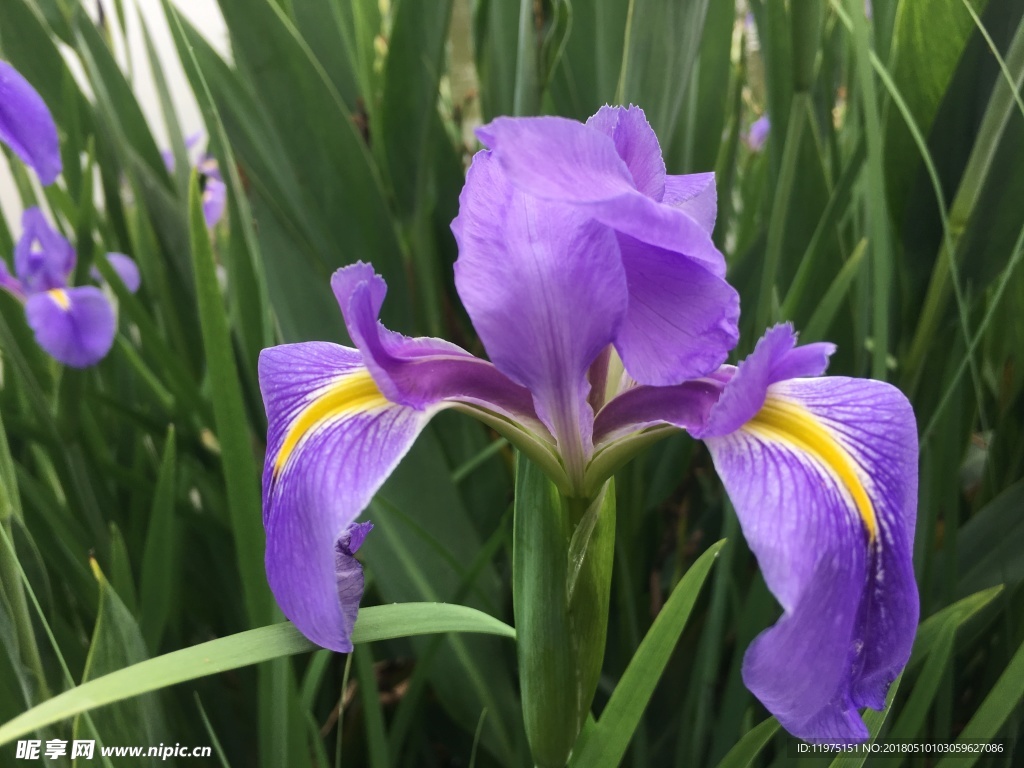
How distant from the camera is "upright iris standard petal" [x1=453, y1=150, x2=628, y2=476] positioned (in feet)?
0.95

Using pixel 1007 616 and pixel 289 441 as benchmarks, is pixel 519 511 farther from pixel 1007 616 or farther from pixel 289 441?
pixel 1007 616

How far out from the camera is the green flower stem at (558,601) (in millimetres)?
312

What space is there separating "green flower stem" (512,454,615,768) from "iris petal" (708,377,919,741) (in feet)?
0.23

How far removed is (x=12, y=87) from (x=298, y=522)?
12.4 inches

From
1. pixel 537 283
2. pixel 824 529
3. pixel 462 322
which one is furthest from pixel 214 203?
pixel 824 529

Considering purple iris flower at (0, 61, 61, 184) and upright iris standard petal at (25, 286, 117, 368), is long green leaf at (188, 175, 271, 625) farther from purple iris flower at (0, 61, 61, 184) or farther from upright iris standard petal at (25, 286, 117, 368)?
upright iris standard petal at (25, 286, 117, 368)

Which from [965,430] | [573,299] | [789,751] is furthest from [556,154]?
[965,430]

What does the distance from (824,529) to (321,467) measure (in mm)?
177

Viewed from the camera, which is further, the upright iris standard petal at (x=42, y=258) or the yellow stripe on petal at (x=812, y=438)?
the upright iris standard petal at (x=42, y=258)

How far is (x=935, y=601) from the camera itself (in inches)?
22.7

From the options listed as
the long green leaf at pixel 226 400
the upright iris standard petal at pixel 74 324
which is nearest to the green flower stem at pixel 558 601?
the long green leaf at pixel 226 400

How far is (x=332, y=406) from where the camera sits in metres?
0.32

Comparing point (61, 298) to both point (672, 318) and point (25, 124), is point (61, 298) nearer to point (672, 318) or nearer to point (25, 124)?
point (25, 124)

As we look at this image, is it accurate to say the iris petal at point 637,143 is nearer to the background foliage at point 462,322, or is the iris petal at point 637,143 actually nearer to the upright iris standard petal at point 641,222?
the upright iris standard petal at point 641,222
